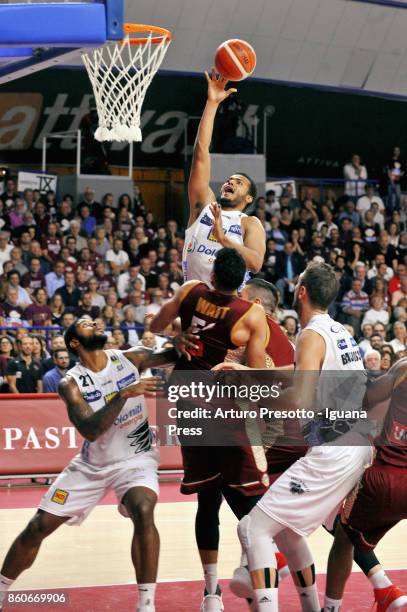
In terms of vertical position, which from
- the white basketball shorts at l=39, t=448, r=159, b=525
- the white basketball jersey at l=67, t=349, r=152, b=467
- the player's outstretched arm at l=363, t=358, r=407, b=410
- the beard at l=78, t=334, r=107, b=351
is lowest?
the white basketball shorts at l=39, t=448, r=159, b=525

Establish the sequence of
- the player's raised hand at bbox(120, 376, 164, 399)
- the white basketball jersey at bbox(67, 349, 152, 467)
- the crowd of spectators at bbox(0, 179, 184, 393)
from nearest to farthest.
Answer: the player's raised hand at bbox(120, 376, 164, 399) → the white basketball jersey at bbox(67, 349, 152, 467) → the crowd of spectators at bbox(0, 179, 184, 393)

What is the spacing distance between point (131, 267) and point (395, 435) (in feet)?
39.7

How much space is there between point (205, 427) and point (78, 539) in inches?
135

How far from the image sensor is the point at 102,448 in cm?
679

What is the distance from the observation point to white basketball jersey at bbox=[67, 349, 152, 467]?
22.3 feet

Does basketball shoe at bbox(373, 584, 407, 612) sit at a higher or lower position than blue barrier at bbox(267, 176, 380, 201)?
lower

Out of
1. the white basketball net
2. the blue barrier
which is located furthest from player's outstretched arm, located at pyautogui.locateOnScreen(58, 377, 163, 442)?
the blue barrier

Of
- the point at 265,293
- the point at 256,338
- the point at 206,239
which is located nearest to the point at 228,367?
the point at 256,338

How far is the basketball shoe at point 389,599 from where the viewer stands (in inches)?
246

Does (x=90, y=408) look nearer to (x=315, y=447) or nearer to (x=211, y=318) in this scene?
(x=211, y=318)

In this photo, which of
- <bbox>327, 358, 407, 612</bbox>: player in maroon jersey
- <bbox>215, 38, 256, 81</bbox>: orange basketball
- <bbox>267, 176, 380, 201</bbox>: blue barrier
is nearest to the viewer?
<bbox>327, 358, 407, 612</bbox>: player in maroon jersey

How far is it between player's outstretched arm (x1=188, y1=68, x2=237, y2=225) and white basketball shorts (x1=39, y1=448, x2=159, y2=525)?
1.94 meters

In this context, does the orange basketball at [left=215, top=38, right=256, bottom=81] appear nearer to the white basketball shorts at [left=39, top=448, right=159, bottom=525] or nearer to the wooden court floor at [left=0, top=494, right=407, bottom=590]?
the white basketball shorts at [left=39, top=448, right=159, bottom=525]

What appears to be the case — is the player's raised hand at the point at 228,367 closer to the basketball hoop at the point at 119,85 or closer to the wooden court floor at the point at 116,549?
the wooden court floor at the point at 116,549
